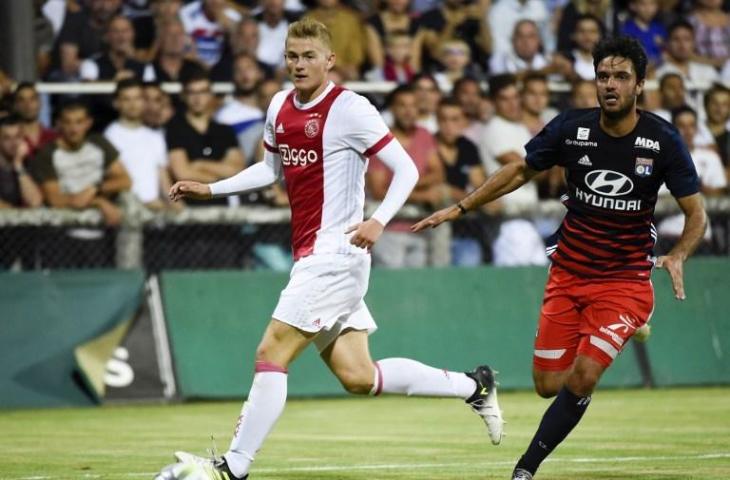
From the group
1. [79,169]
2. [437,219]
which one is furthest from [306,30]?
[79,169]

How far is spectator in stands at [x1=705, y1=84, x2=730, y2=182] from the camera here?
17.7 m

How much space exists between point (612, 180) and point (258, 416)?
2375 millimetres

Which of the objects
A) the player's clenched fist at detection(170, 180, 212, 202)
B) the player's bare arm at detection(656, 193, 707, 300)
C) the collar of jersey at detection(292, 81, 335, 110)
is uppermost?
the collar of jersey at detection(292, 81, 335, 110)

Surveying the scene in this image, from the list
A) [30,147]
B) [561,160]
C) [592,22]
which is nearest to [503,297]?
[592,22]

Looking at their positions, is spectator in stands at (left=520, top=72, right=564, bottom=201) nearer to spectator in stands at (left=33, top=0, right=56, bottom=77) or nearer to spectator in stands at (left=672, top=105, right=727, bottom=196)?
spectator in stands at (left=672, top=105, right=727, bottom=196)

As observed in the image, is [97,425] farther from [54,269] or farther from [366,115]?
[366,115]

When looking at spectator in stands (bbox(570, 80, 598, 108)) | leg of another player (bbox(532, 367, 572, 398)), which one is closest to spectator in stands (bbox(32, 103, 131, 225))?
spectator in stands (bbox(570, 80, 598, 108))

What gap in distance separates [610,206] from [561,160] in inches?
14.7

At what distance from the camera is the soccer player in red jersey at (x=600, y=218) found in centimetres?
842

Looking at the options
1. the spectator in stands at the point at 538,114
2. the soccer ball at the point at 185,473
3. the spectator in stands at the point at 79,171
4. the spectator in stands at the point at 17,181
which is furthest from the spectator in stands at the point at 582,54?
the soccer ball at the point at 185,473

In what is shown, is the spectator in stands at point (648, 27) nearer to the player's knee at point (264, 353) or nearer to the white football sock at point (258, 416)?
the player's knee at point (264, 353)

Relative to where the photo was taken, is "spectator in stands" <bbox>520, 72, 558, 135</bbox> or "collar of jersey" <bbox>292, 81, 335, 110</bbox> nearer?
"collar of jersey" <bbox>292, 81, 335, 110</bbox>

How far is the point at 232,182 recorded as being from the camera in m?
8.92

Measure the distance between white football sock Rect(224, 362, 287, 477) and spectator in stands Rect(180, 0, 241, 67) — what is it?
9.81 metres
